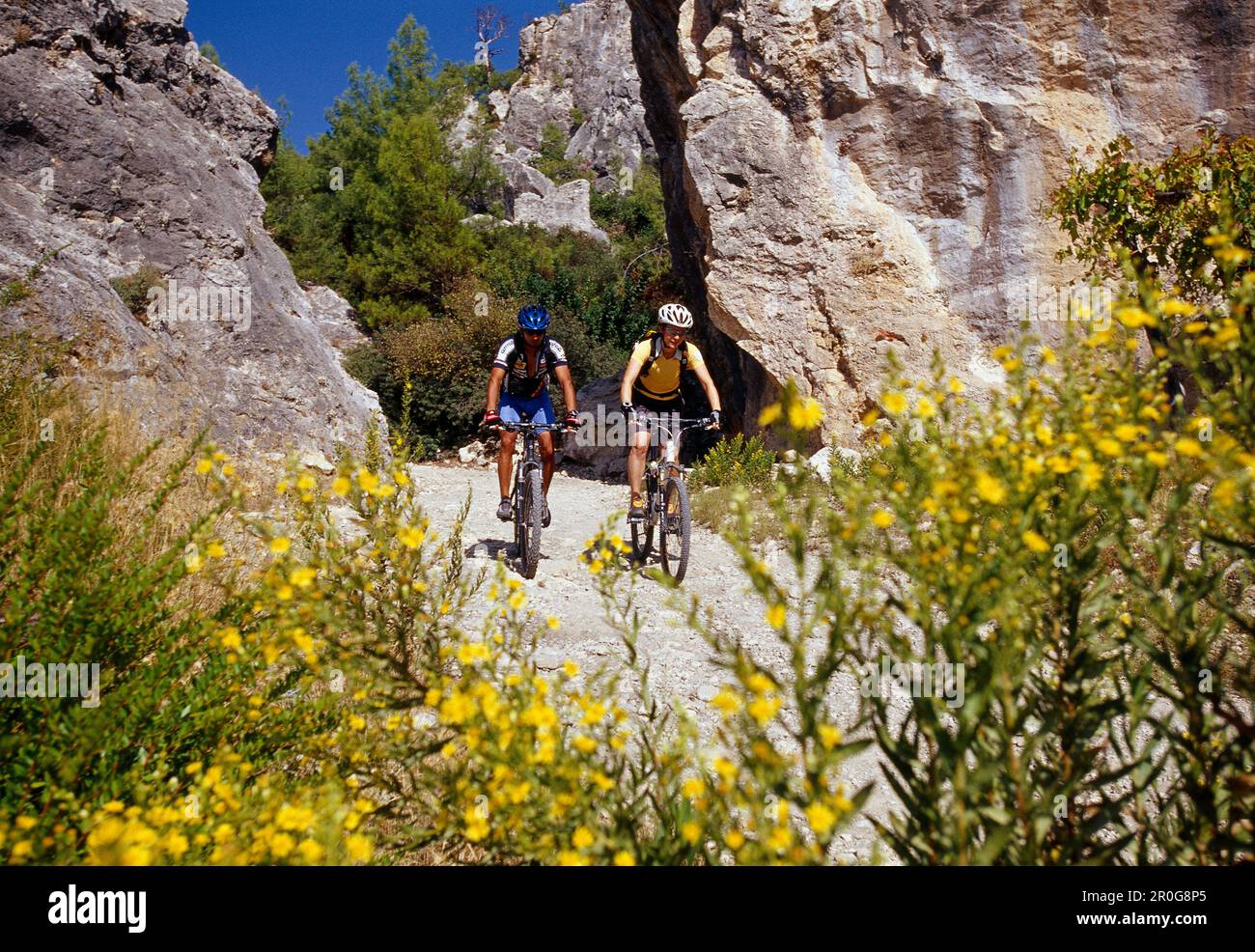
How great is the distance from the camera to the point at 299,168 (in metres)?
25.3

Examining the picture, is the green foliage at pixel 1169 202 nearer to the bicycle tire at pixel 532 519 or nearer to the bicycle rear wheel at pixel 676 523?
the bicycle rear wheel at pixel 676 523

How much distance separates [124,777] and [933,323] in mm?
8179

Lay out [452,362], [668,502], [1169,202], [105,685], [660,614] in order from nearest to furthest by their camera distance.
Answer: [105,685]
[660,614]
[668,502]
[1169,202]
[452,362]

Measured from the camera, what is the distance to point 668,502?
5430 millimetres

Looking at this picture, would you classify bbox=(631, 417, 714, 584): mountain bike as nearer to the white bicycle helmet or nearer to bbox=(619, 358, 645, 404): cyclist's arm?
bbox=(619, 358, 645, 404): cyclist's arm

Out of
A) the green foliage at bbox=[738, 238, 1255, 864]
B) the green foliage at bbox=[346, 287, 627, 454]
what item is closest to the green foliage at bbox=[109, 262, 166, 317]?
the green foliage at bbox=[346, 287, 627, 454]

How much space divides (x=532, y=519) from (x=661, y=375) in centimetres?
168

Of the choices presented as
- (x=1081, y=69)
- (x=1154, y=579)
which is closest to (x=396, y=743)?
(x=1154, y=579)

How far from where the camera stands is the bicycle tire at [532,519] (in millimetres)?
5082

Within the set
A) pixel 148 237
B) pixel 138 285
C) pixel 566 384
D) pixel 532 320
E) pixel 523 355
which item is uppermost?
pixel 148 237

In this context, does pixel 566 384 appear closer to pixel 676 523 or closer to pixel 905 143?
pixel 676 523

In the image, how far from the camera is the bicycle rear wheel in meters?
5.06

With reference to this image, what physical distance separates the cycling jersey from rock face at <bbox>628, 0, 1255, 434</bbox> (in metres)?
3.74

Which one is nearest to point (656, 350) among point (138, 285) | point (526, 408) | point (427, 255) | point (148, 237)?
point (526, 408)
